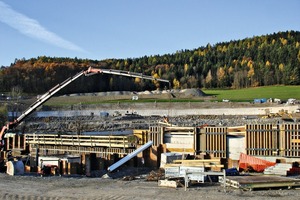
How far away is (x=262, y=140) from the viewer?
84.5 feet

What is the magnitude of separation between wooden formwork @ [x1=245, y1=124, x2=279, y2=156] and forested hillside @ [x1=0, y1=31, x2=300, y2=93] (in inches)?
3747

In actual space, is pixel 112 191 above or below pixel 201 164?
below

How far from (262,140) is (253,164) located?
5.34 ft

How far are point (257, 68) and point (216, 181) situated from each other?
11960cm

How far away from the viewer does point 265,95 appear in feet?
331

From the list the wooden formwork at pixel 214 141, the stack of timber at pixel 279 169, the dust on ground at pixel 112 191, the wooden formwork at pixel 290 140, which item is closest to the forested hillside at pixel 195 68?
the wooden formwork at pixel 214 141

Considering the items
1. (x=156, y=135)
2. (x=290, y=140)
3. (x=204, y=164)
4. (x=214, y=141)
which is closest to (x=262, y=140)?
(x=290, y=140)

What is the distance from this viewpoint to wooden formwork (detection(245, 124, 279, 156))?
25505mm

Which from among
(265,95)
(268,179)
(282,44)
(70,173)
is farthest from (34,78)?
(268,179)

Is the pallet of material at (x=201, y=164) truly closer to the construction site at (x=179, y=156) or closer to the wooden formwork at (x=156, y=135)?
the construction site at (x=179, y=156)

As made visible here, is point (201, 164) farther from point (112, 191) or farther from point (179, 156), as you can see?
point (112, 191)

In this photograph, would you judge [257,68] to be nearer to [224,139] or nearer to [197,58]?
[197,58]

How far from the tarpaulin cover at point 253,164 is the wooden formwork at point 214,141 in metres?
1.53

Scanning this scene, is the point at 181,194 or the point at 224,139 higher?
the point at 224,139
